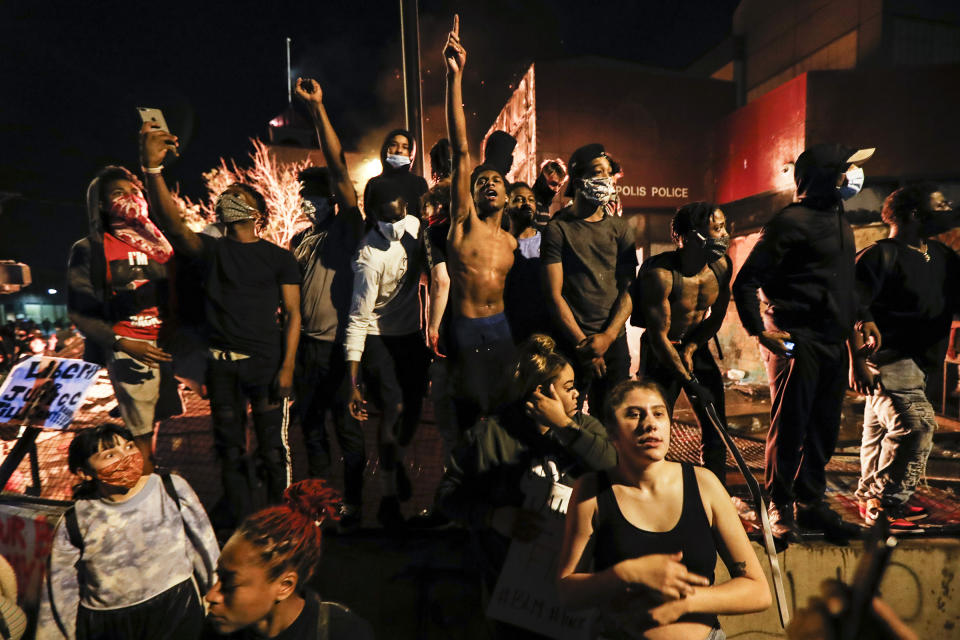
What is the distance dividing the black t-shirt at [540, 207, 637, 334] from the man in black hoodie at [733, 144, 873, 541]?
0.88 meters

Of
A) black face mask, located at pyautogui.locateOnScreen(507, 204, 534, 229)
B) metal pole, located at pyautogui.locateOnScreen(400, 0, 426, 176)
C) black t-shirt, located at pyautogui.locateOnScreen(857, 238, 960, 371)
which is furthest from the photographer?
metal pole, located at pyautogui.locateOnScreen(400, 0, 426, 176)

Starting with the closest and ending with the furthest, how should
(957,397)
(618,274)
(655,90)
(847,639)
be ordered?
(847,639), (618,274), (957,397), (655,90)

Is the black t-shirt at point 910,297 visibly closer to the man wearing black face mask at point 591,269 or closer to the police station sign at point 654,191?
the man wearing black face mask at point 591,269

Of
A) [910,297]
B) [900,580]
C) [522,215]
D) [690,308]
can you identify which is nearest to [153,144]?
[522,215]

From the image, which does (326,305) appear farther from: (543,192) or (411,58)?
(411,58)

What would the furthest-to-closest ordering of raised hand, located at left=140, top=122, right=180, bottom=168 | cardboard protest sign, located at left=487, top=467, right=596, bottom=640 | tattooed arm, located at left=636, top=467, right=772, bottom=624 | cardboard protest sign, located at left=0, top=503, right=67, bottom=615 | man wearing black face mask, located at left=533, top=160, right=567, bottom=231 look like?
man wearing black face mask, located at left=533, top=160, right=567, bottom=231, cardboard protest sign, located at left=0, top=503, right=67, bottom=615, raised hand, located at left=140, top=122, right=180, bottom=168, cardboard protest sign, located at left=487, top=467, right=596, bottom=640, tattooed arm, located at left=636, top=467, right=772, bottom=624

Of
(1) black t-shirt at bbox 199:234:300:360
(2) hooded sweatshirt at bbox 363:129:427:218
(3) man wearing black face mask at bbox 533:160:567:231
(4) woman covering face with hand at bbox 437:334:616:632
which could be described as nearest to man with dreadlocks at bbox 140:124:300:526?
(1) black t-shirt at bbox 199:234:300:360

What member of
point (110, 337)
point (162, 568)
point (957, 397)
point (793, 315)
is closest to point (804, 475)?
point (793, 315)

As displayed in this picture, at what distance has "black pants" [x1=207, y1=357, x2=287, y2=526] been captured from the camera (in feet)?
11.0

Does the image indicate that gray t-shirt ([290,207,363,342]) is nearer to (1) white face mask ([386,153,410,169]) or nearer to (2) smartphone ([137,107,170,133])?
(1) white face mask ([386,153,410,169])

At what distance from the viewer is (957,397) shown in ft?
27.9

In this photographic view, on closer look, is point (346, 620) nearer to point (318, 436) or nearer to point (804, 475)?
point (318, 436)

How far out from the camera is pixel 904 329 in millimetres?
3592

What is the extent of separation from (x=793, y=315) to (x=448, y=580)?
10.1 ft
